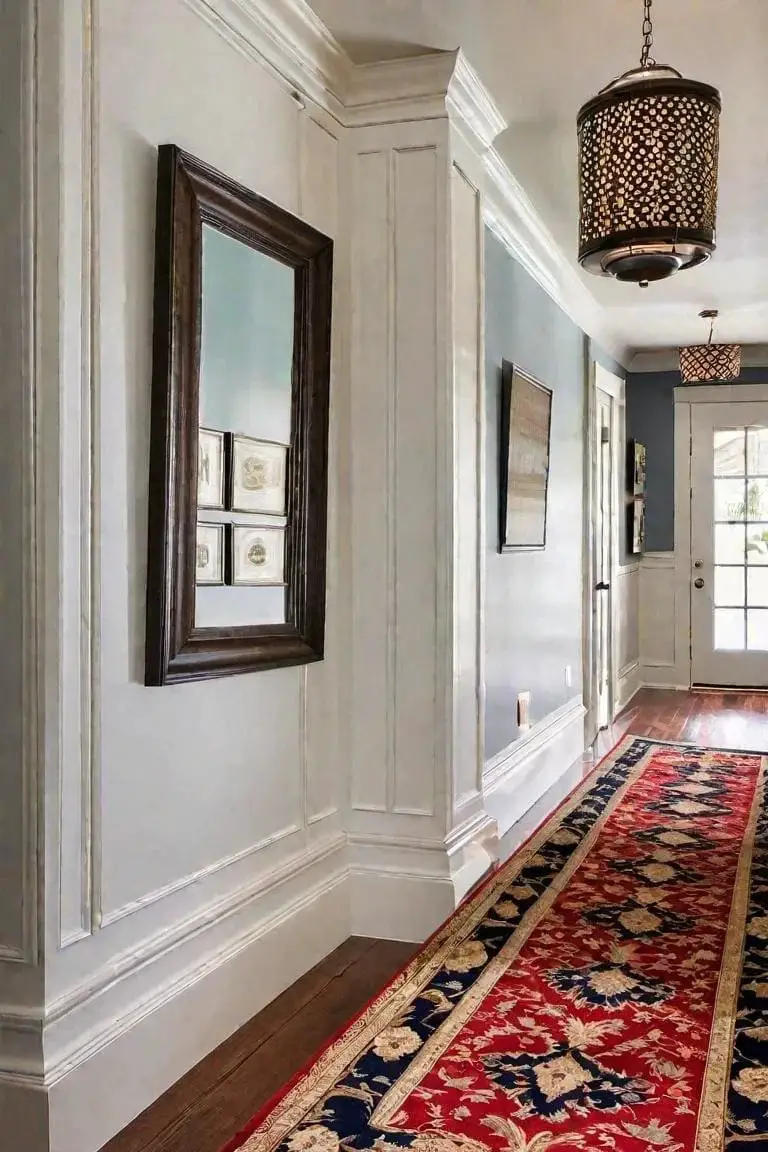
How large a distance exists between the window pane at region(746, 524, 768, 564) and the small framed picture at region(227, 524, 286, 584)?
5.99 m

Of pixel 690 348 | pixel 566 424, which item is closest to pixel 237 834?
pixel 566 424

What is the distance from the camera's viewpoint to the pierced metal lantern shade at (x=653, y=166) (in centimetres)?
225

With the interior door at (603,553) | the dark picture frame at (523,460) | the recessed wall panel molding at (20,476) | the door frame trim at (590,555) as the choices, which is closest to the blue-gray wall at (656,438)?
the interior door at (603,553)

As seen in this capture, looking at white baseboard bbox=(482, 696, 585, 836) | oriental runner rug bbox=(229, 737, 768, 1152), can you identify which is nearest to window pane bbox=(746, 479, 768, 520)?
white baseboard bbox=(482, 696, 585, 836)

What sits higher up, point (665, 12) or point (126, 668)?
point (665, 12)

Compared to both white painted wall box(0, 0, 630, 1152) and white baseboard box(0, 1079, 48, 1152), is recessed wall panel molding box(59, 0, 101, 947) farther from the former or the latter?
white baseboard box(0, 1079, 48, 1152)

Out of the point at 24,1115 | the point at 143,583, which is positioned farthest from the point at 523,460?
the point at 24,1115

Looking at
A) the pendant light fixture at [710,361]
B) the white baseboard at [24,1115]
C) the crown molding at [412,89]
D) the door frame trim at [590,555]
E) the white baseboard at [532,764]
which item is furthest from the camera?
the pendant light fixture at [710,361]

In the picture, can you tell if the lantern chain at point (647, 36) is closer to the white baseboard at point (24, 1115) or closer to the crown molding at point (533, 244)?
the crown molding at point (533, 244)

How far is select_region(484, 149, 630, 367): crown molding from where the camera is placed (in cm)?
389

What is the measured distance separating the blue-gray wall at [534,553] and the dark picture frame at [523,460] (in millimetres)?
57

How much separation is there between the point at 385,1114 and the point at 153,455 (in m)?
1.36

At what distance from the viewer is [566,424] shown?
5566mm

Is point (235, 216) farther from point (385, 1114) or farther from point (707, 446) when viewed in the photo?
point (707, 446)
